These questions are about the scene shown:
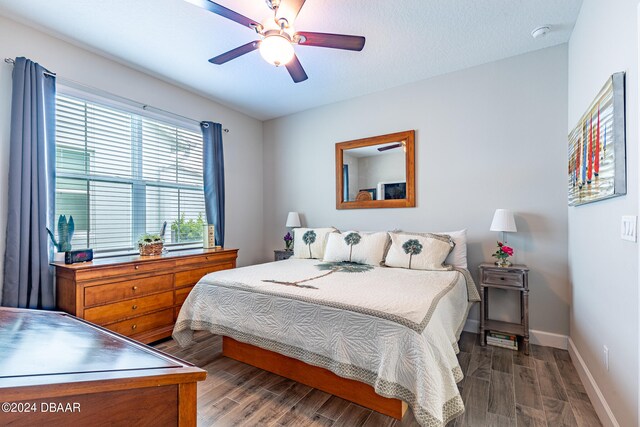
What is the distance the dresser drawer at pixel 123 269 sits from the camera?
2.39 metres

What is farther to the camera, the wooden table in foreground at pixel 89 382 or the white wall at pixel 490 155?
the white wall at pixel 490 155

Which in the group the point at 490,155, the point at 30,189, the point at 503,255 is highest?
the point at 490,155

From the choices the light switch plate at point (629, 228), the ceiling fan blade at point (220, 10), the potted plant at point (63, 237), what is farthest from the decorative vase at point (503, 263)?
the potted plant at point (63, 237)

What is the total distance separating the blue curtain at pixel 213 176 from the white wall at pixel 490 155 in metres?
1.55

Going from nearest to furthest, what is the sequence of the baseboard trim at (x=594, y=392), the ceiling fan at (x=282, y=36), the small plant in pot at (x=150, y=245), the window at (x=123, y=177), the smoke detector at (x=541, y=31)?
1. the baseboard trim at (x=594, y=392)
2. the ceiling fan at (x=282, y=36)
3. the smoke detector at (x=541, y=31)
4. the window at (x=123, y=177)
5. the small plant in pot at (x=150, y=245)

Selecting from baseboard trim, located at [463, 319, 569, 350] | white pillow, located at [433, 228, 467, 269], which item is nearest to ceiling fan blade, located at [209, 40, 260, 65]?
white pillow, located at [433, 228, 467, 269]

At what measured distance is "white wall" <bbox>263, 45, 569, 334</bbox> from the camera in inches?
109

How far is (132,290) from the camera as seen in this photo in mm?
2701

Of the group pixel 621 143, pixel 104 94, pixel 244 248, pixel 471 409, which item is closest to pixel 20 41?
pixel 104 94

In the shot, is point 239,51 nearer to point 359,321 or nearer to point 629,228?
point 359,321

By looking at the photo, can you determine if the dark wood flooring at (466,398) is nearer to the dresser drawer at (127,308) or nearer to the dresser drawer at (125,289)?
the dresser drawer at (127,308)

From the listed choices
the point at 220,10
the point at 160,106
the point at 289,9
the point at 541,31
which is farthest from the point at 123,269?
the point at 541,31

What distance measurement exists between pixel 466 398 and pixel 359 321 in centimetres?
100

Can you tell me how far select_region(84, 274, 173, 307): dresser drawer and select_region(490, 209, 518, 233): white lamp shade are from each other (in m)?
3.23
